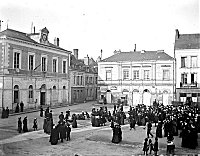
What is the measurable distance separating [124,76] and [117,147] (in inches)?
1090

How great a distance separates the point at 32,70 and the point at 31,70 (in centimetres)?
16

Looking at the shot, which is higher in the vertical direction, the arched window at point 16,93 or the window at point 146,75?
the window at point 146,75

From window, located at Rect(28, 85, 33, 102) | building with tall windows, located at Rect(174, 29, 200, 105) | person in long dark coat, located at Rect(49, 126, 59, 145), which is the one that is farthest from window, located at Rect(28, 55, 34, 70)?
building with tall windows, located at Rect(174, 29, 200, 105)

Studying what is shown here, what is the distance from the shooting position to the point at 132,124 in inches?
758

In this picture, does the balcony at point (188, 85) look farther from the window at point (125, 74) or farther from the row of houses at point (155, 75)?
the window at point (125, 74)

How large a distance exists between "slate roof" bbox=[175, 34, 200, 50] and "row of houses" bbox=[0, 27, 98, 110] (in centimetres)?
1717

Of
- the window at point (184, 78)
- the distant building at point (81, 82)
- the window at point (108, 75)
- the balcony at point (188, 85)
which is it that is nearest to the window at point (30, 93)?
the distant building at point (81, 82)

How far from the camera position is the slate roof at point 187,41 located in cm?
3738

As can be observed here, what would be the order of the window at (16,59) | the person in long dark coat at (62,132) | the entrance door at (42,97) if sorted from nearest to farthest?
the person in long dark coat at (62,132) < the window at (16,59) < the entrance door at (42,97)

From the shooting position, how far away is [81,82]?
4738 centimetres

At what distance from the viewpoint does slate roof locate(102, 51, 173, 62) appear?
40.1 metres

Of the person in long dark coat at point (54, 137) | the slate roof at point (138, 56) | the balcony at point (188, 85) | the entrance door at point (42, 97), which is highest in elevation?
the slate roof at point (138, 56)

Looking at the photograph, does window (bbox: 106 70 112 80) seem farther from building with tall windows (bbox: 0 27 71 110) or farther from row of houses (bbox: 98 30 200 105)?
building with tall windows (bbox: 0 27 71 110)

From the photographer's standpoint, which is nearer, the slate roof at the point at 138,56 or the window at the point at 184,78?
the window at the point at 184,78
